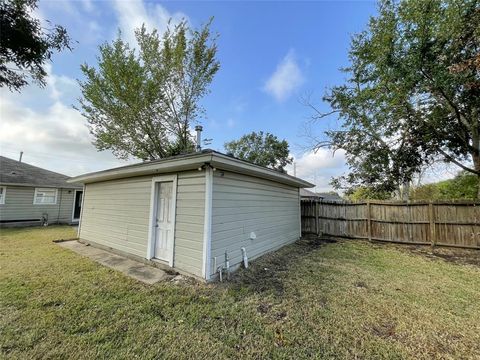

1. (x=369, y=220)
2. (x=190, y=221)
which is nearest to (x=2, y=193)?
(x=190, y=221)

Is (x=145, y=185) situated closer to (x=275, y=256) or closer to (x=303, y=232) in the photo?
(x=275, y=256)

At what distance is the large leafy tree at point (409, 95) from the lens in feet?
20.7

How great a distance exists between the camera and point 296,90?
11.3m

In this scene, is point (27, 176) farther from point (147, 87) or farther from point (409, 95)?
point (409, 95)

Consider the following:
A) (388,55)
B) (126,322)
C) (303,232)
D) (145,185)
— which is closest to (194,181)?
(145,185)

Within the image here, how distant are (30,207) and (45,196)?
0.91 meters

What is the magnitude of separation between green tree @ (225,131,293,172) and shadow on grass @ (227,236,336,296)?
16.9 m

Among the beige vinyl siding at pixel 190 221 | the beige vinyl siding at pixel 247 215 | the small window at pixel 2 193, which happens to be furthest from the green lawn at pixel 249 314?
the small window at pixel 2 193

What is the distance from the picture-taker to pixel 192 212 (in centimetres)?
455

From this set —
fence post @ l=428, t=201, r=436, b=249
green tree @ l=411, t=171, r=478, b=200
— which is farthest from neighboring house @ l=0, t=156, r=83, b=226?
green tree @ l=411, t=171, r=478, b=200

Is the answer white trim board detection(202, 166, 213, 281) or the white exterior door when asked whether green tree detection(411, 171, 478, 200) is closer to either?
white trim board detection(202, 166, 213, 281)

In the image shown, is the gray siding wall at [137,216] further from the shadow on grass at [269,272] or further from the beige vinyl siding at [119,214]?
the shadow on grass at [269,272]

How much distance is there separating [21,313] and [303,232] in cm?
918

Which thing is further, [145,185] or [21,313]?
[145,185]
